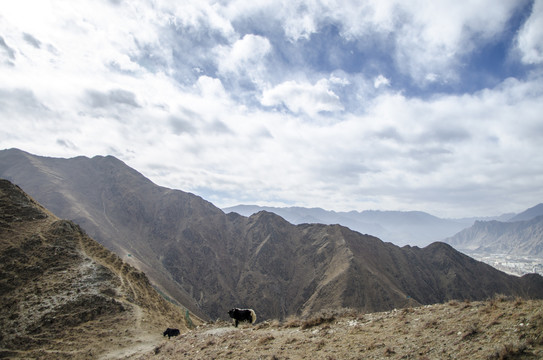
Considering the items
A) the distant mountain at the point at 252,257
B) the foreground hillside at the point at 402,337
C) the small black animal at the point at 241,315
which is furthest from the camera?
the distant mountain at the point at 252,257

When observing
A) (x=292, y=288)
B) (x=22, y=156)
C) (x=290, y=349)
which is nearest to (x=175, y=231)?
(x=292, y=288)

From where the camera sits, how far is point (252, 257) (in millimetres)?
119250

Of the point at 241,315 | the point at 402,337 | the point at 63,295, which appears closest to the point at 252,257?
the point at 63,295

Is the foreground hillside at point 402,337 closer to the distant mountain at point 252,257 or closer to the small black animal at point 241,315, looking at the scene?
the small black animal at point 241,315

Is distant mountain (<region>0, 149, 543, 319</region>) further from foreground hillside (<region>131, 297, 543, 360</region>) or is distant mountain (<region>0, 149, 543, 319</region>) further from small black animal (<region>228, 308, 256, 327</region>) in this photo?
foreground hillside (<region>131, 297, 543, 360</region>)

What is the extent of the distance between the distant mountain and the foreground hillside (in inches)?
2651

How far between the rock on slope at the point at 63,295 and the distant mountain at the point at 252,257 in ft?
170

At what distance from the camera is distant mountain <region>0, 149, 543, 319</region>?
86.9 m

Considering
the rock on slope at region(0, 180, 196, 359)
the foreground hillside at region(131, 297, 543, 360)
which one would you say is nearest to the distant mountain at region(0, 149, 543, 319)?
the rock on slope at region(0, 180, 196, 359)

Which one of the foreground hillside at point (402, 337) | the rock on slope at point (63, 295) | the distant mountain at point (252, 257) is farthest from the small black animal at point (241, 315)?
the distant mountain at point (252, 257)

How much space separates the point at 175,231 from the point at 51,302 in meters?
114

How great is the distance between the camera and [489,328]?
29.8 ft

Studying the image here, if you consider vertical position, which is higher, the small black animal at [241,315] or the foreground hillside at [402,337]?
the foreground hillside at [402,337]

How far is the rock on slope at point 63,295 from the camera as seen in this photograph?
19.8m
